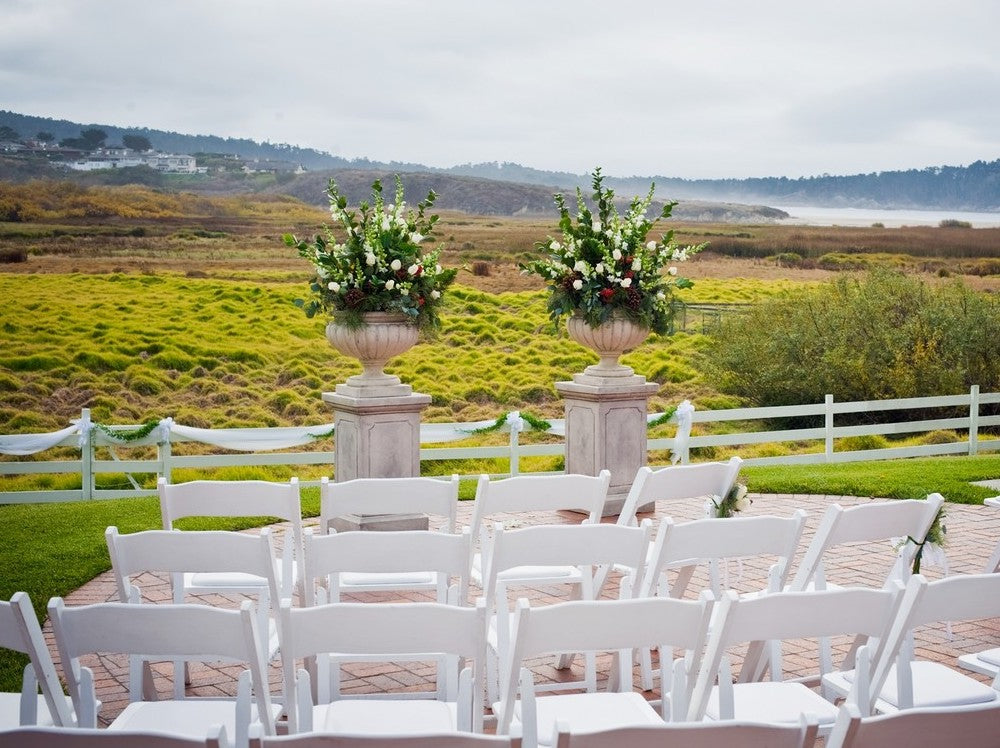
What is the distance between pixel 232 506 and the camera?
494cm

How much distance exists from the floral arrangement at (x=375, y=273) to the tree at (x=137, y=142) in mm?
9952

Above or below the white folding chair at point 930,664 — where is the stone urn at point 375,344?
above

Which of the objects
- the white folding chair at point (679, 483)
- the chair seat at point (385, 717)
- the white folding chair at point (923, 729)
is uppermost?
the white folding chair at point (923, 729)

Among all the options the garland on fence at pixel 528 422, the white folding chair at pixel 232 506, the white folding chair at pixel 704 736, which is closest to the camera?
the white folding chair at pixel 704 736

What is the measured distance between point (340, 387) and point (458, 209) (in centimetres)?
1109

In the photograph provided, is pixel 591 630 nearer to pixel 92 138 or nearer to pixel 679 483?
pixel 679 483

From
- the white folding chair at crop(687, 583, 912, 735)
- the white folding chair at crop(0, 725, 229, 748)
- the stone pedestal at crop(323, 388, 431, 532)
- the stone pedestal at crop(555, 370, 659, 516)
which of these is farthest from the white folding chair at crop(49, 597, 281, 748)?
the stone pedestal at crop(555, 370, 659, 516)

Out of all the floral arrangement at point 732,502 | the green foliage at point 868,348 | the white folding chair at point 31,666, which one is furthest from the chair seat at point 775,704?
the green foliage at point 868,348

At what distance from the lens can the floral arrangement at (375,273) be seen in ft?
24.7

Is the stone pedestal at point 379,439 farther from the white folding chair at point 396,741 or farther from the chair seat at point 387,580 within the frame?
the white folding chair at point 396,741

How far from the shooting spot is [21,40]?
14875 mm

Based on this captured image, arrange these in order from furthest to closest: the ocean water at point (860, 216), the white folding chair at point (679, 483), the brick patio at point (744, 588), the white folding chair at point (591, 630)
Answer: the ocean water at point (860, 216), the white folding chair at point (679, 483), the brick patio at point (744, 588), the white folding chair at point (591, 630)

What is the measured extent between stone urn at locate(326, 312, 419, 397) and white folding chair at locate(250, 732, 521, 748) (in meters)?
5.27

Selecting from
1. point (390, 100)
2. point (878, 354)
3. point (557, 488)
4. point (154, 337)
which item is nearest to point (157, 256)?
point (154, 337)
